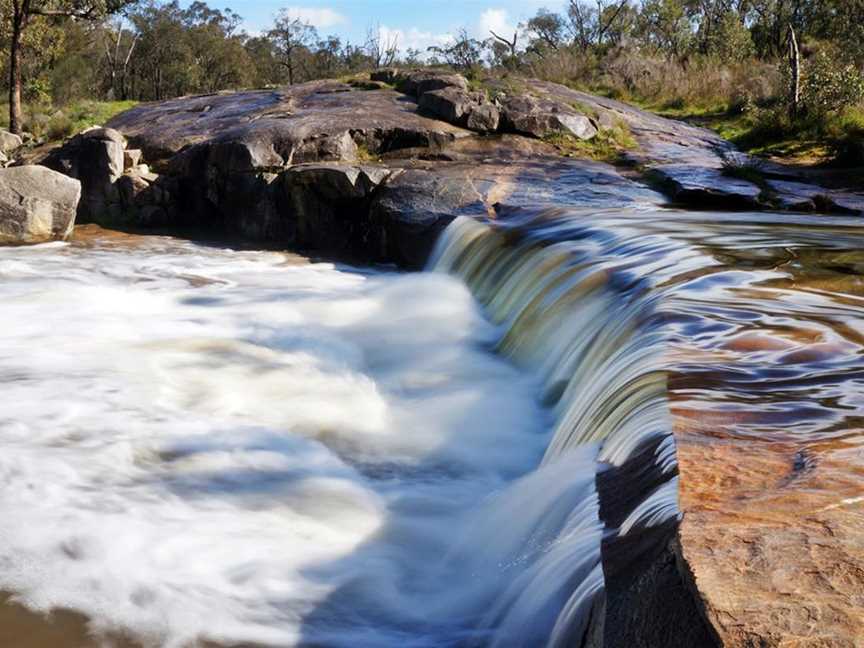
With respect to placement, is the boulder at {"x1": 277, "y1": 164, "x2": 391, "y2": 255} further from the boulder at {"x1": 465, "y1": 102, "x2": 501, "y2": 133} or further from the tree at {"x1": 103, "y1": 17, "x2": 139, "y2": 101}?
the tree at {"x1": 103, "y1": 17, "x2": 139, "y2": 101}

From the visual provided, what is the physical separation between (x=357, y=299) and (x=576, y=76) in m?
16.9

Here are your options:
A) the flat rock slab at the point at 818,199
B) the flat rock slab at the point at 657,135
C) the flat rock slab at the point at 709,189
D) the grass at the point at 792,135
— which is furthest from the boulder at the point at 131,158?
the grass at the point at 792,135

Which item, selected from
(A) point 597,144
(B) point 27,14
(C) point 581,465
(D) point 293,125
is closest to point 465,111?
(A) point 597,144

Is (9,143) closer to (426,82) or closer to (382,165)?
(426,82)

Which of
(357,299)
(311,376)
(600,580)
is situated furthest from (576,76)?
(600,580)

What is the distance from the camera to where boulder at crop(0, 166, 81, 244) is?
416 inches

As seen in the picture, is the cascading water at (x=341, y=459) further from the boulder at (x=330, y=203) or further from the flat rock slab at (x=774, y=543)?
the boulder at (x=330, y=203)

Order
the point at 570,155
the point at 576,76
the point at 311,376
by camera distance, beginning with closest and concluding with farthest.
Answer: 1. the point at 311,376
2. the point at 570,155
3. the point at 576,76

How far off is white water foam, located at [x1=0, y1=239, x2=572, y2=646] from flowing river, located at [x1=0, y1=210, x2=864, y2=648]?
0.02 m

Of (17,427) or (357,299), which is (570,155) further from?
(17,427)

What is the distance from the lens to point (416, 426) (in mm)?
5363

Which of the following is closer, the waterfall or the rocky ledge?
the waterfall

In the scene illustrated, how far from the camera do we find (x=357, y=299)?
8.81m

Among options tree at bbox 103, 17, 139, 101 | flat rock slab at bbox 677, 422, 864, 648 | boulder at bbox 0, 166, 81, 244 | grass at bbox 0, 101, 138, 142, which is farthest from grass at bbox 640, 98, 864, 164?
tree at bbox 103, 17, 139, 101
